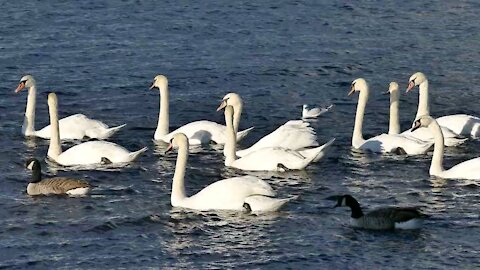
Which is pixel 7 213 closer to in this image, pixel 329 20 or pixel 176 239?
pixel 176 239

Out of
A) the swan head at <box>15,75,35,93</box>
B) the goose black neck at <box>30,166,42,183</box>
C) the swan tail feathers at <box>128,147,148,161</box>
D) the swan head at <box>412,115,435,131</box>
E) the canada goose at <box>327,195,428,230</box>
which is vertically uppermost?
the swan head at <box>15,75,35,93</box>

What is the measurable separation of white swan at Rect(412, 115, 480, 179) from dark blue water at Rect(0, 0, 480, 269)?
26 centimetres

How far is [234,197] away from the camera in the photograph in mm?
19250

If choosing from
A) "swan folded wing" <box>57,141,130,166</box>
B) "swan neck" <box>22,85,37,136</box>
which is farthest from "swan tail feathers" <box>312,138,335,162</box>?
"swan neck" <box>22,85,37,136</box>

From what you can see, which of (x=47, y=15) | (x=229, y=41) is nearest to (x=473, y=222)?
(x=229, y=41)

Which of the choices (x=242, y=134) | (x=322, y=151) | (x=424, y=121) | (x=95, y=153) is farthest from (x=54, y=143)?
(x=424, y=121)

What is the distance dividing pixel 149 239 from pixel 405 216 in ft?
11.4

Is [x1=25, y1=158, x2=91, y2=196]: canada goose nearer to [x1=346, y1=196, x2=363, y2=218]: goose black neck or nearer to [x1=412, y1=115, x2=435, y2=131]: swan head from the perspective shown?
[x1=346, y1=196, x2=363, y2=218]: goose black neck

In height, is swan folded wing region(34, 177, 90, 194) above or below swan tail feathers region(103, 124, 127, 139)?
below

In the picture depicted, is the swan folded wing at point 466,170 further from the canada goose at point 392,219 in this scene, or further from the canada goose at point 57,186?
the canada goose at point 57,186

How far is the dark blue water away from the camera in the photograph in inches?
701

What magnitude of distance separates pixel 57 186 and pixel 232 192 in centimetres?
286

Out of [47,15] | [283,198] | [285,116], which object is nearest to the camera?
[283,198]

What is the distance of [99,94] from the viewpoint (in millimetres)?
27344
